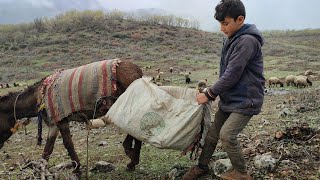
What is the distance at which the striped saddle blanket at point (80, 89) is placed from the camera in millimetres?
5086

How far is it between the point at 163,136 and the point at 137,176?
49.0 inches

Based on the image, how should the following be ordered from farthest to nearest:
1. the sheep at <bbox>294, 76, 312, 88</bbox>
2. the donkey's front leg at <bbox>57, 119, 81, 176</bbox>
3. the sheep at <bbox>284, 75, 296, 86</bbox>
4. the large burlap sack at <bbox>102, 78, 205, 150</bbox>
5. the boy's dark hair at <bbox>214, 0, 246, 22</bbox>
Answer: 1. the sheep at <bbox>284, 75, 296, 86</bbox>
2. the sheep at <bbox>294, 76, 312, 88</bbox>
3. the donkey's front leg at <bbox>57, 119, 81, 176</bbox>
4. the large burlap sack at <bbox>102, 78, 205, 150</bbox>
5. the boy's dark hair at <bbox>214, 0, 246, 22</bbox>

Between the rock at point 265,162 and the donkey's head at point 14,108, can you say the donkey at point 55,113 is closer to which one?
the donkey's head at point 14,108

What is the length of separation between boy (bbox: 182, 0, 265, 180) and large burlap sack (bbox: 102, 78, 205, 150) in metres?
0.39

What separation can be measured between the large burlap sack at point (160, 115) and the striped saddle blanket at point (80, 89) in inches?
20.0

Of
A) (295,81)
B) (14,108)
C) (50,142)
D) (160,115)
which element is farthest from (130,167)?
(295,81)

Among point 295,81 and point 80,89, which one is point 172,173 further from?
point 295,81

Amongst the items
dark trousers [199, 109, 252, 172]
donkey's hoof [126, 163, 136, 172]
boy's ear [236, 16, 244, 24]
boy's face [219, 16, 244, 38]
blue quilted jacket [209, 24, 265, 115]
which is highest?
boy's ear [236, 16, 244, 24]

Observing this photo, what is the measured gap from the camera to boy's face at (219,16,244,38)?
3.82 metres

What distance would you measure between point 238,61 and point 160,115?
3.69 ft

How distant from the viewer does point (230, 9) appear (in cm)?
374

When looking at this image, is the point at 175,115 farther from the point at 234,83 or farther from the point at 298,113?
the point at 298,113

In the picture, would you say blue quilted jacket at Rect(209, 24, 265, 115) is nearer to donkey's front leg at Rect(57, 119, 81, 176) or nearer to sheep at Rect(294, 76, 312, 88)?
donkey's front leg at Rect(57, 119, 81, 176)

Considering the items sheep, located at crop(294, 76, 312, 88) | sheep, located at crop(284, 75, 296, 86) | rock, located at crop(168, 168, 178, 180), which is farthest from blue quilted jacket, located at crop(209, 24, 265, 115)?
sheep, located at crop(284, 75, 296, 86)
